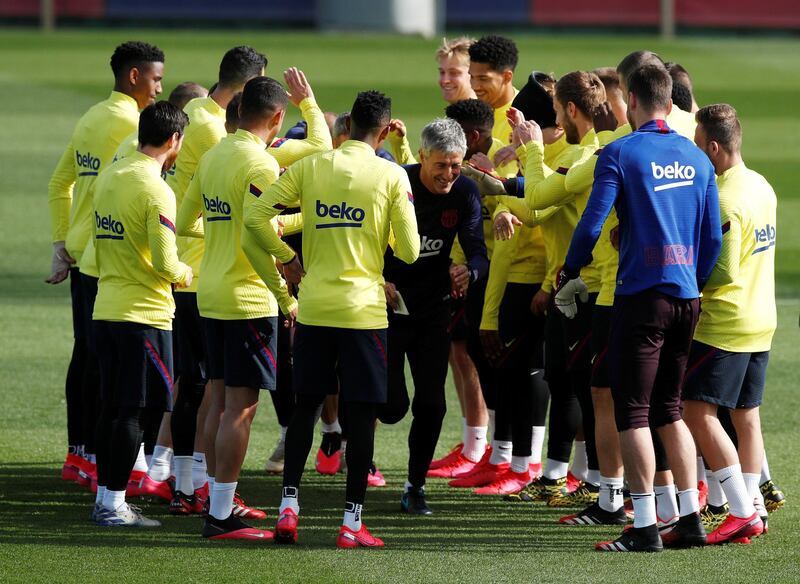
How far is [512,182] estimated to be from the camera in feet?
25.1

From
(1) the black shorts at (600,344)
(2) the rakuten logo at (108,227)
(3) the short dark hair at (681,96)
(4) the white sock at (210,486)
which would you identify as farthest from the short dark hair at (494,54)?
(4) the white sock at (210,486)

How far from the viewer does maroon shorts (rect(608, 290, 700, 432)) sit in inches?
245

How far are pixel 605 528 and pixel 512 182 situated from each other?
6.28 feet

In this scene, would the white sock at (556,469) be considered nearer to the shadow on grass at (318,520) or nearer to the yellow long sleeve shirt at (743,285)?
the shadow on grass at (318,520)

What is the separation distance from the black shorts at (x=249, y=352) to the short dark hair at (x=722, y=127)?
223 centimetres

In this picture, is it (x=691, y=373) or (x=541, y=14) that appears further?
(x=541, y=14)

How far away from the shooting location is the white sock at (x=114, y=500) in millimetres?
6832

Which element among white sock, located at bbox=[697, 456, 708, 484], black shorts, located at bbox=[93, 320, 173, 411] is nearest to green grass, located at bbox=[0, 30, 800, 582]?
white sock, located at bbox=[697, 456, 708, 484]

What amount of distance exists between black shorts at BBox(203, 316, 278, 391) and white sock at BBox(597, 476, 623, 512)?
169cm

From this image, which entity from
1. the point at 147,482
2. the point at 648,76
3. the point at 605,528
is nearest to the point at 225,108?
the point at 147,482

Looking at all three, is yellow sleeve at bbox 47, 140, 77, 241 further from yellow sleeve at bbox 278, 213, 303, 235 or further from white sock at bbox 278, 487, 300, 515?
white sock at bbox 278, 487, 300, 515

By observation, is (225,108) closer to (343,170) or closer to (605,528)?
(343,170)

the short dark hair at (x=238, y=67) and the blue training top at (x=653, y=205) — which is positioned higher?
the short dark hair at (x=238, y=67)

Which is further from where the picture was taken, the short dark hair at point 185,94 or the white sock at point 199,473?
the short dark hair at point 185,94
